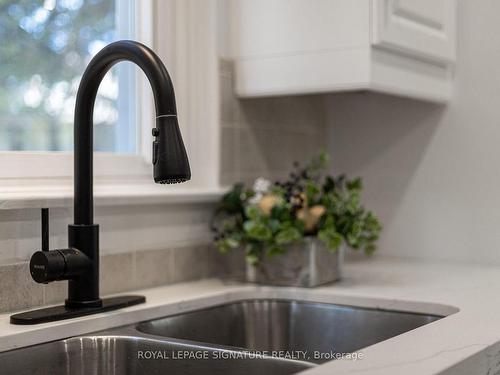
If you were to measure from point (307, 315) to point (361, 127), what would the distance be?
2.32ft

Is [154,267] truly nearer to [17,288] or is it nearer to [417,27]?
[17,288]

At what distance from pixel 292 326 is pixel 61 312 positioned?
46 centimetres

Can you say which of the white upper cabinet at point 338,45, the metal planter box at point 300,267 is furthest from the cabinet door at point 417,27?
the metal planter box at point 300,267

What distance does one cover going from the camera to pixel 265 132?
182 cm

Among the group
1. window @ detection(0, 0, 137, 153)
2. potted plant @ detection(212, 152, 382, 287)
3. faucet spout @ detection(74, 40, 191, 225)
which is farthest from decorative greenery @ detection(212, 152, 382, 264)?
faucet spout @ detection(74, 40, 191, 225)

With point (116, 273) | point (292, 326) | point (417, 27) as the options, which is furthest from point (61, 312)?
point (417, 27)

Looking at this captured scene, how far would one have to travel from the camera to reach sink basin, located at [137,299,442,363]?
134 centimetres

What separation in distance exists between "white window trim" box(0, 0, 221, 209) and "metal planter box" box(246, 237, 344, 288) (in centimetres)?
21

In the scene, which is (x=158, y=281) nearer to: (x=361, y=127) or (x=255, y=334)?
(x=255, y=334)

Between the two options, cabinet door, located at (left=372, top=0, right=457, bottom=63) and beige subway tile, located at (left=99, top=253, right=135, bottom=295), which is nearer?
beige subway tile, located at (left=99, top=253, right=135, bottom=295)

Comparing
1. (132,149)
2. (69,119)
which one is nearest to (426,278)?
(132,149)

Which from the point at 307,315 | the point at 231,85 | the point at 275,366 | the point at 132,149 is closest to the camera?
the point at 275,366

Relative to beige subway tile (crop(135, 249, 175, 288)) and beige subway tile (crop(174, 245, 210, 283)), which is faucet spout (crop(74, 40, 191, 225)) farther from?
beige subway tile (crop(174, 245, 210, 283))

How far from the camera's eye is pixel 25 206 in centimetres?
122
